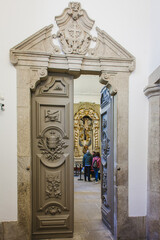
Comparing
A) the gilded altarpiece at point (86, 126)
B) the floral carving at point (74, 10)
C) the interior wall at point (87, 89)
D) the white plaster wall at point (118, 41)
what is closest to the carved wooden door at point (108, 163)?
the white plaster wall at point (118, 41)

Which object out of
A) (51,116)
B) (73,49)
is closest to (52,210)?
(51,116)

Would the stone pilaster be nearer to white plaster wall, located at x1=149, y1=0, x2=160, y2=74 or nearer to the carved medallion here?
white plaster wall, located at x1=149, y1=0, x2=160, y2=74

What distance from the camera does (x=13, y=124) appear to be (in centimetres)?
278

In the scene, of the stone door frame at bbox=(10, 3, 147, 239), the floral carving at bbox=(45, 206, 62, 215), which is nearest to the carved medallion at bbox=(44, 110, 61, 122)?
the stone door frame at bbox=(10, 3, 147, 239)

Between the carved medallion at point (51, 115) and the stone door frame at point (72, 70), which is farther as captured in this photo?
the carved medallion at point (51, 115)

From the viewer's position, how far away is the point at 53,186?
3064 millimetres

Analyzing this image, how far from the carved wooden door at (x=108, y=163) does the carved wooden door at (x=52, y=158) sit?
2.13ft

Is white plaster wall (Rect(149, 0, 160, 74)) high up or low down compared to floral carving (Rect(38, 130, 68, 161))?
up

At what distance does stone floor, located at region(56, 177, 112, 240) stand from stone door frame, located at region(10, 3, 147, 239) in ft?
1.51

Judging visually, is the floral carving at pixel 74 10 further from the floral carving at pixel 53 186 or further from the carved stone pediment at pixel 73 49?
the floral carving at pixel 53 186

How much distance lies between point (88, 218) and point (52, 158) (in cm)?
165

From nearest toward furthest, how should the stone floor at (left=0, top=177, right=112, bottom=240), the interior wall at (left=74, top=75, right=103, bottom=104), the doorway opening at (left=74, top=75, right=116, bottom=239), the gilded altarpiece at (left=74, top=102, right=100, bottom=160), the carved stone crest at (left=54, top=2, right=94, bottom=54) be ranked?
the stone floor at (left=0, top=177, right=112, bottom=240), the carved stone crest at (left=54, top=2, right=94, bottom=54), the doorway opening at (left=74, top=75, right=116, bottom=239), the interior wall at (left=74, top=75, right=103, bottom=104), the gilded altarpiece at (left=74, top=102, right=100, bottom=160)

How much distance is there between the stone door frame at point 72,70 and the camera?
2773mm

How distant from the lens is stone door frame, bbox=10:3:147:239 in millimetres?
2773
